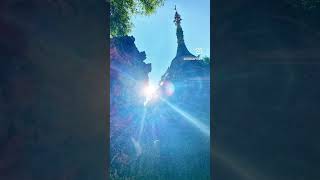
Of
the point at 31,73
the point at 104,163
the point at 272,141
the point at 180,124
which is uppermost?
the point at 31,73

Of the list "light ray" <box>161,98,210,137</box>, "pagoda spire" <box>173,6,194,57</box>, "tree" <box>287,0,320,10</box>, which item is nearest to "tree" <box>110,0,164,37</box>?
"tree" <box>287,0,320,10</box>

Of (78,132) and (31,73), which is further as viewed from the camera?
(78,132)

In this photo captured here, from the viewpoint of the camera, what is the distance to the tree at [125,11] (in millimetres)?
8820

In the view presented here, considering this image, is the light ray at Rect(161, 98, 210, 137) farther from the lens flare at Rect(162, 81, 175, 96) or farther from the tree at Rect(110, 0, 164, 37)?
the tree at Rect(110, 0, 164, 37)

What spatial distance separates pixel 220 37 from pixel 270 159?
1714 millimetres

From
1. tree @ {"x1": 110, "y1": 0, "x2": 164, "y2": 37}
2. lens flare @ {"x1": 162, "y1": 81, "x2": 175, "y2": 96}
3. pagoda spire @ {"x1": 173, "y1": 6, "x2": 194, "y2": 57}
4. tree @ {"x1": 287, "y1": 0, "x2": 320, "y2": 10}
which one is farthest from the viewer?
pagoda spire @ {"x1": 173, "y1": 6, "x2": 194, "y2": 57}

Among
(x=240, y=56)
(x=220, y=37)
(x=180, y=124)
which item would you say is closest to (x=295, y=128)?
(x=240, y=56)

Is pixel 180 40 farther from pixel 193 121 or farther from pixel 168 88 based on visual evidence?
pixel 193 121

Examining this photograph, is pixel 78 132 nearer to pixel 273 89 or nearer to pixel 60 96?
pixel 60 96

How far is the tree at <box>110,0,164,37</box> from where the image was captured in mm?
8820

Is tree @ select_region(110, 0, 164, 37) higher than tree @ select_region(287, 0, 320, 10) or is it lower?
higher

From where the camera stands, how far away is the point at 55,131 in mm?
2604

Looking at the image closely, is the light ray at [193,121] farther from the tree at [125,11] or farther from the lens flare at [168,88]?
the tree at [125,11]

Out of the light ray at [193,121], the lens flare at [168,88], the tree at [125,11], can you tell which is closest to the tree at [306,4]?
the tree at [125,11]
